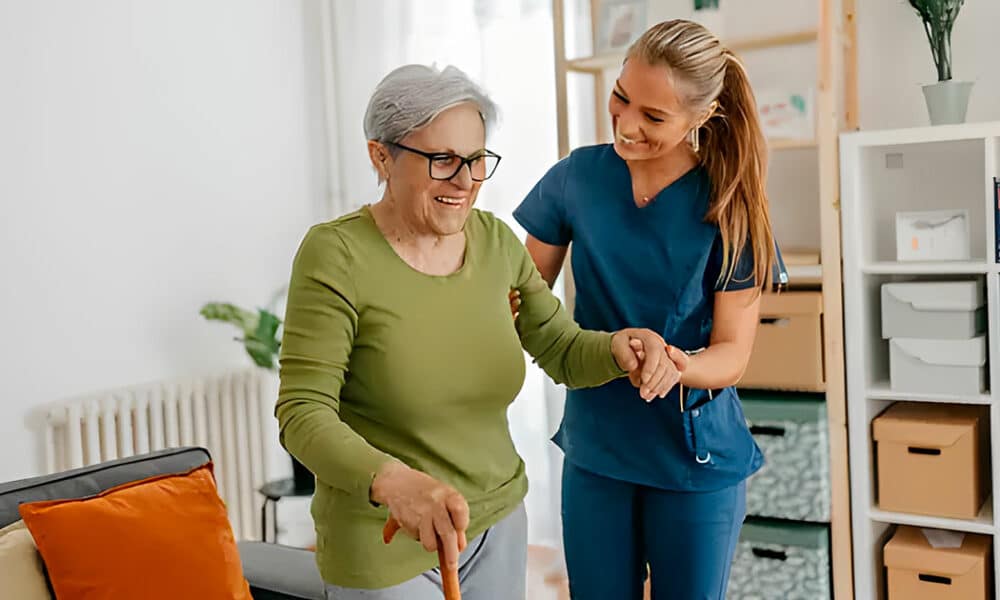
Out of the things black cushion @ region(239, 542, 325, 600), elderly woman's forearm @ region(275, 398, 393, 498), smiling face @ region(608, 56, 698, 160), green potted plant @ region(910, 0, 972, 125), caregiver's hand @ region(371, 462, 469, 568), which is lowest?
black cushion @ region(239, 542, 325, 600)

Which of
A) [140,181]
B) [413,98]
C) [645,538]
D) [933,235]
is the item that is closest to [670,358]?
[645,538]

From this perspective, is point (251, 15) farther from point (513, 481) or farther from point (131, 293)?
point (513, 481)

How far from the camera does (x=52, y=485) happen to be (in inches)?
74.0

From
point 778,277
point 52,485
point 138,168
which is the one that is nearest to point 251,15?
point 138,168

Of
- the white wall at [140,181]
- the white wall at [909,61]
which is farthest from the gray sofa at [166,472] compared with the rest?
the white wall at [909,61]

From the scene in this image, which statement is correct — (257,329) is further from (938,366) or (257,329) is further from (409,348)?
(409,348)

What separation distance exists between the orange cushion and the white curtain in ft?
6.02

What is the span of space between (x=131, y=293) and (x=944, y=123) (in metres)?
2.38

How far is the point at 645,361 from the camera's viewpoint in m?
1.48

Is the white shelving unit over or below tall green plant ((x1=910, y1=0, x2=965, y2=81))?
below

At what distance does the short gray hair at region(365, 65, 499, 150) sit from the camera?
4.20ft

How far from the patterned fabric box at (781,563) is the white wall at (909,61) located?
3.81 feet

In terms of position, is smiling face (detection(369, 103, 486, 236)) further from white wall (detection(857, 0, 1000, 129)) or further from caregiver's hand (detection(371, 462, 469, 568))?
white wall (detection(857, 0, 1000, 129))

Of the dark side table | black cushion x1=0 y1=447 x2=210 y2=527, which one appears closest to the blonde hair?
black cushion x1=0 y1=447 x2=210 y2=527
